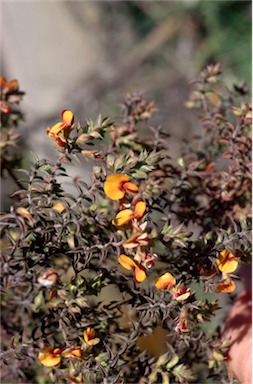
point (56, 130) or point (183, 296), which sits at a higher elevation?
point (56, 130)

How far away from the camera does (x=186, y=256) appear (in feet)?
2.43

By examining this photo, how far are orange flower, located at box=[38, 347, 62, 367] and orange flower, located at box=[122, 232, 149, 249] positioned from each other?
179 millimetres

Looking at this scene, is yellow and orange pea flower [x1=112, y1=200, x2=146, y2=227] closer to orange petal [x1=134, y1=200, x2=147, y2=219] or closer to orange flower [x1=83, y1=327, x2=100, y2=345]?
orange petal [x1=134, y1=200, x2=147, y2=219]

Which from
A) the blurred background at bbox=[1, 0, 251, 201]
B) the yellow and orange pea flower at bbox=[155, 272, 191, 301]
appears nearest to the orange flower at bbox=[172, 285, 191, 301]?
the yellow and orange pea flower at bbox=[155, 272, 191, 301]

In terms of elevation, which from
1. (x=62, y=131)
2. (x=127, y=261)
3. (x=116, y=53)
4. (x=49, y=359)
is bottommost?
(x=116, y=53)

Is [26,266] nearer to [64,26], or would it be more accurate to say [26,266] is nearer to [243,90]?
[243,90]

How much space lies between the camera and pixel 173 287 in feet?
2.15

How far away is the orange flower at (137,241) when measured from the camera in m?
0.62

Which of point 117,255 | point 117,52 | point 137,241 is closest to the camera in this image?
point 137,241

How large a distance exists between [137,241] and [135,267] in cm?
4

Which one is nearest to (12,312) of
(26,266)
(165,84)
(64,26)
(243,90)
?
(26,266)

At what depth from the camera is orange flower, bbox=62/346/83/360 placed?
0.68 metres

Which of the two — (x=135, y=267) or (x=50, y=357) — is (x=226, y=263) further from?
(x=50, y=357)

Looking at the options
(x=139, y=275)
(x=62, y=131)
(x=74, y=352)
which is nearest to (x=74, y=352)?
(x=74, y=352)
